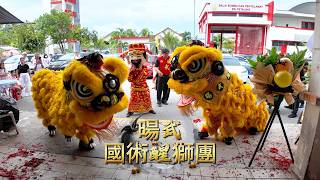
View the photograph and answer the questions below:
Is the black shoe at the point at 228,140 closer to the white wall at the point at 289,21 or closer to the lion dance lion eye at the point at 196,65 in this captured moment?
the lion dance lion eye at the point at 196,65

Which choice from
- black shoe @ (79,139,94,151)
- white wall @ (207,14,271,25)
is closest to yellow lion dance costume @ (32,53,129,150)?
black shoe @ (79,139,94,151)

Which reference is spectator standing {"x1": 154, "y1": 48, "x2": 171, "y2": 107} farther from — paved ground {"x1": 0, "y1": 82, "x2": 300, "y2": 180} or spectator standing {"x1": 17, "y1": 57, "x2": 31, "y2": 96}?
spectator standing {"x1": 17, "y1": 57, "x2": 31, "y2": 96}

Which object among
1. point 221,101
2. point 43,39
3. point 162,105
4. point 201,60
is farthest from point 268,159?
point 43,39

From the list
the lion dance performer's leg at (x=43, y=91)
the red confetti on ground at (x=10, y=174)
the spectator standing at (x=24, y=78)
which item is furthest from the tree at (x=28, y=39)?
the red confetti on ground at (x=10, y=174)

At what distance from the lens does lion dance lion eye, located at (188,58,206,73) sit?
4012mm

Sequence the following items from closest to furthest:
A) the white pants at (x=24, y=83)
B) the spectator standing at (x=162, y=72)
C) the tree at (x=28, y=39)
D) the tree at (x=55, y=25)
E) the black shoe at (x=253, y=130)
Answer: the black shoe at (x=253, y=130) → the spectator standing at (x=162, y=72) → the white pants at (x=24, y=83) → the tree at (x=28, y=39) → the tree at (x=55, y=25)

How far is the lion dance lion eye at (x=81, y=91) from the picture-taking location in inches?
137

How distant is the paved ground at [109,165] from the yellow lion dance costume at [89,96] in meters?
0.47

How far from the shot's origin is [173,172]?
400 centimetres

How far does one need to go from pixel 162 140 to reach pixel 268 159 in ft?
5.80

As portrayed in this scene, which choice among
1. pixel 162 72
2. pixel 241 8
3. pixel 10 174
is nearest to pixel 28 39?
pixel 241 8

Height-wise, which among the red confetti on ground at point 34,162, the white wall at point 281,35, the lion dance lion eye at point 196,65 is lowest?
the red confetti on ground at point 34,162

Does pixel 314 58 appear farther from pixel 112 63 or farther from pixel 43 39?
pixel 43 39

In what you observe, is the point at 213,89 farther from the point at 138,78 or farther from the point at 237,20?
the point at 237,20
